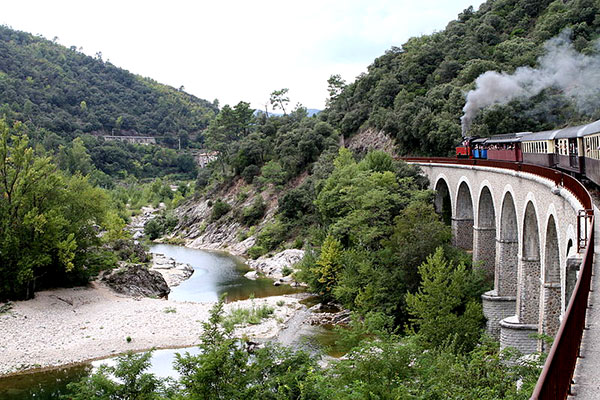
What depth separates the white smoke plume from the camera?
39.6 m

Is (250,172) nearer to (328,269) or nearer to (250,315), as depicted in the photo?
(328,269)

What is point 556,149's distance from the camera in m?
21.4

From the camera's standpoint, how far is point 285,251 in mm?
45125

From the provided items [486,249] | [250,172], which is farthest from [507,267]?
[250,172]

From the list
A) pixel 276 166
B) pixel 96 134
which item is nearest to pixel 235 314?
pixel 276 166

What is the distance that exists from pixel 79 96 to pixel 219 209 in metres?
76.7

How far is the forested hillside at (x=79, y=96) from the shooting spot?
109 meters

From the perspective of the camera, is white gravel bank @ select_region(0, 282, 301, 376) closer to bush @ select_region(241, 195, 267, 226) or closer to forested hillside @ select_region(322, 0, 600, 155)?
forested hillside @ select_region(322, 0, 600, 155)

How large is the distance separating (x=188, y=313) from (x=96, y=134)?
97.9 metres

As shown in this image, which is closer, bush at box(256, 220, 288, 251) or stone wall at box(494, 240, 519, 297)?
stone wall at box(494, 240, 519, 297)

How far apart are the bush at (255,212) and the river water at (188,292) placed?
5.61 m

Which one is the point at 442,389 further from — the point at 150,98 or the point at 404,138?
the point at 150,98

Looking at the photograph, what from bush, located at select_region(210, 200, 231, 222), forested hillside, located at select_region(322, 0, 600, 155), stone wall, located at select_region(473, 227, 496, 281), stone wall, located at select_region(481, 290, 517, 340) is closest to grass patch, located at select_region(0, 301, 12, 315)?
stone wall, located at select_region(481, 290, 517, 340)

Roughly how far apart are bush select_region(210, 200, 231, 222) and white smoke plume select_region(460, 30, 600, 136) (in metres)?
31.8
